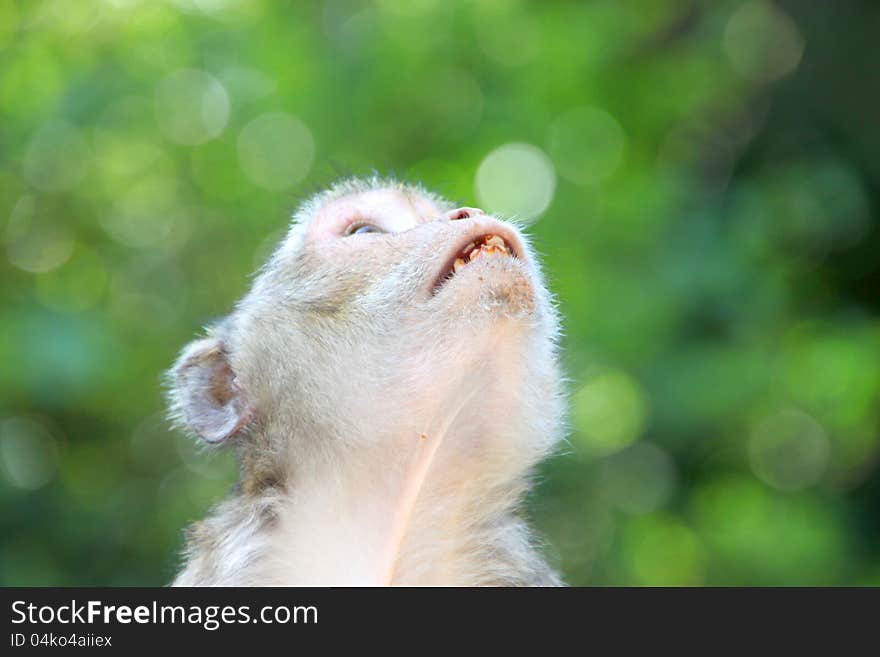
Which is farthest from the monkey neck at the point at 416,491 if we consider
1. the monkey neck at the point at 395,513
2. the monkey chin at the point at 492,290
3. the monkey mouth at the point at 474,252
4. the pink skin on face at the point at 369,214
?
the pink skin on face at the point at 369,214

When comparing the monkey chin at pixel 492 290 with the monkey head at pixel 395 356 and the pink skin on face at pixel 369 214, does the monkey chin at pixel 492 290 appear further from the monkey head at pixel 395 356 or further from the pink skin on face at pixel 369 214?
the pink skin on face at pixel 369 214

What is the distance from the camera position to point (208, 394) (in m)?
3.47

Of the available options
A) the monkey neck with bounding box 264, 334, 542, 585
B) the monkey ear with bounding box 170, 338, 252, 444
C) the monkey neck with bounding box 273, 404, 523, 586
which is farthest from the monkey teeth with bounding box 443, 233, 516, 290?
the monkey ear with bounding box 170, 338, 252, 444

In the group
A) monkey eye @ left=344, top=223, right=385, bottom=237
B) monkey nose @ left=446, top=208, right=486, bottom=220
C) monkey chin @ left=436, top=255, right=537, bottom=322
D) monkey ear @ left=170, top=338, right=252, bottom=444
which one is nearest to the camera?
monkey chin @ left=436, top=255, right=537, bottom=322

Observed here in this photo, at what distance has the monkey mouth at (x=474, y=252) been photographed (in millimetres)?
2961

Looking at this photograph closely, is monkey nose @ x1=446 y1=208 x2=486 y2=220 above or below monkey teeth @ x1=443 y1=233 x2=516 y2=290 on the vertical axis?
above

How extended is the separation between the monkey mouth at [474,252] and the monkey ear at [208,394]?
0.76 meters

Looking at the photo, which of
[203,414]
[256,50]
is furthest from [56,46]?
[203,414]

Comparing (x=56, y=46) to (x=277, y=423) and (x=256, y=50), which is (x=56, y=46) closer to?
(x=256, y=50)

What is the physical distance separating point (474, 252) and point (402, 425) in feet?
1.68

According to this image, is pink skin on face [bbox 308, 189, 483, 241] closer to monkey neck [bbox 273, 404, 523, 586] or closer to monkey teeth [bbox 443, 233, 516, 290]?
monkey teeth [bbox 443, 233, 516, 290]

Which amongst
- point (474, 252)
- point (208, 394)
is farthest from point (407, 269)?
point (208, 394)

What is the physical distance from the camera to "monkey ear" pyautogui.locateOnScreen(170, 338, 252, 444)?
3309mm

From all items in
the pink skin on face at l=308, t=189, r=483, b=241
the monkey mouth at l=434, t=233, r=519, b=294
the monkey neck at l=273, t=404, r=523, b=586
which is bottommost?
the monkey neck at l=273, t=404, r=523, b=586
